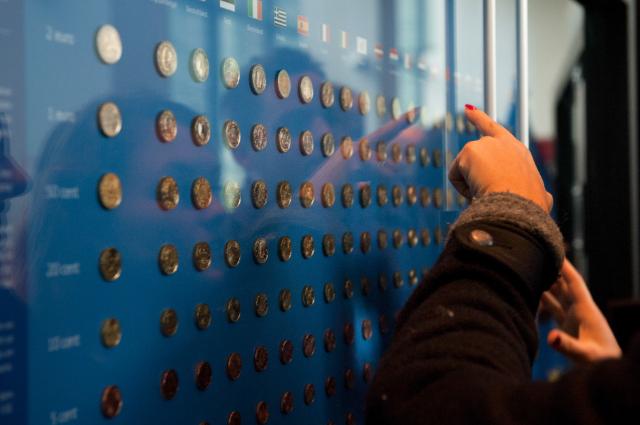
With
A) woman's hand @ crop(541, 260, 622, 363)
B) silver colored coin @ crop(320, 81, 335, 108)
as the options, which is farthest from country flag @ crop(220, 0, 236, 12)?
woman's hand @ crop(541, 260, 622, 363)

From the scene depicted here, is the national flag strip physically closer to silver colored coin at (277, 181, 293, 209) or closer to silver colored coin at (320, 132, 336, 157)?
silver colored coin at (320, 132, 336, 157)

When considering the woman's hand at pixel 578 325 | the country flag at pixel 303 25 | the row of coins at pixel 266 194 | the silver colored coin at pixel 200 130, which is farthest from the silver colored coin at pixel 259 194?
the woman's hand at pixel 578 325

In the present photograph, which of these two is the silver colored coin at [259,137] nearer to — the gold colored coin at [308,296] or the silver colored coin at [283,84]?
the silver colored coin at [283,84]

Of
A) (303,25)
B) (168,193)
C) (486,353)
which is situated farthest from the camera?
(303,25)

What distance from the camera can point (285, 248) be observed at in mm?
1002

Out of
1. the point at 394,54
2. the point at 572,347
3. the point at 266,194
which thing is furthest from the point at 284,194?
the point at 572,347

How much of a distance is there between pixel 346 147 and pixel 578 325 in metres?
0.49

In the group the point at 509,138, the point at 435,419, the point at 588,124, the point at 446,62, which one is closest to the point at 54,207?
the point at 435,419

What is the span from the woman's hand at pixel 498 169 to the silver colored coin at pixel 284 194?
0.78 ft

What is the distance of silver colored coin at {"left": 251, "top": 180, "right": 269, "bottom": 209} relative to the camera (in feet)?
3.08

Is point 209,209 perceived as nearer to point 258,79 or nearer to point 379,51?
point 258,79

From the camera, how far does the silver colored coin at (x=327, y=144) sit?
1070mm

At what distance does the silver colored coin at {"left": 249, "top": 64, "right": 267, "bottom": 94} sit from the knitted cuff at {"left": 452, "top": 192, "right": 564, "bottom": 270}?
0.92ft

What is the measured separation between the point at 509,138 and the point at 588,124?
1489 millimetres
